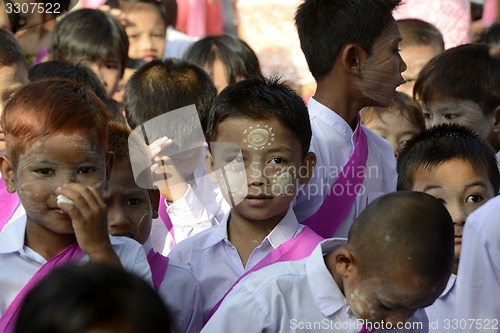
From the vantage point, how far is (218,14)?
7625 millimetres

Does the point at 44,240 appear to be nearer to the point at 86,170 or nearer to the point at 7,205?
the point at 86,170

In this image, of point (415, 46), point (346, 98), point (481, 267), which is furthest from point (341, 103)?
point (415, 46)

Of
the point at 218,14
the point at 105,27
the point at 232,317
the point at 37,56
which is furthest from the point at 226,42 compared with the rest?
the point at 232,317

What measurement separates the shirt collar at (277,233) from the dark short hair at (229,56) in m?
2.05

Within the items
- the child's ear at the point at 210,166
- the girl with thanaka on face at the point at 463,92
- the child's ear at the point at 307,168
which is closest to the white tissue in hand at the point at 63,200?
the child's ear at the point at 210,166

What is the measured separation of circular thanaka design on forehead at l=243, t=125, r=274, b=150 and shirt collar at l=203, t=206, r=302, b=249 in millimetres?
253

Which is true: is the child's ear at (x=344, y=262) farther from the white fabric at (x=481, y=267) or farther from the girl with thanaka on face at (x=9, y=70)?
the girl with thanaka on face at (x=9, y=70)

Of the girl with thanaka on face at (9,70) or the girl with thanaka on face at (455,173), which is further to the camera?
the girl with thanaka on face at (9,70)

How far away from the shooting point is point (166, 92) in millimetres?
4715

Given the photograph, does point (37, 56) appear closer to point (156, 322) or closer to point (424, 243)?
point (424, 243)

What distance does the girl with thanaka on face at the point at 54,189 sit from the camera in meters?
3.05

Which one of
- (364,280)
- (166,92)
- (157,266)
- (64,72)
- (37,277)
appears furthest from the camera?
(64,72)

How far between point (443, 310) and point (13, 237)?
1.47m

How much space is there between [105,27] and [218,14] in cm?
185
